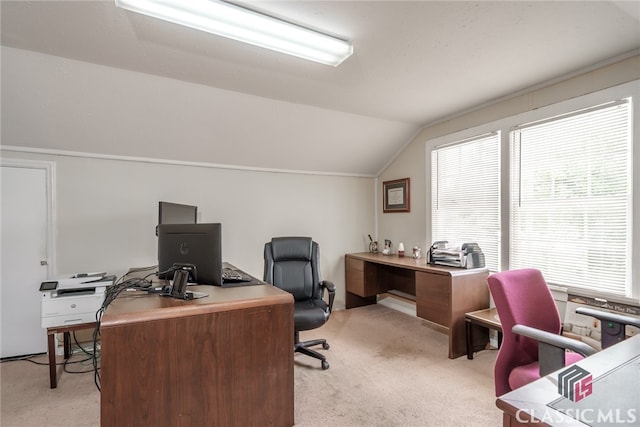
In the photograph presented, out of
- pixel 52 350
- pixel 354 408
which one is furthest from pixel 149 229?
pixel 354 408

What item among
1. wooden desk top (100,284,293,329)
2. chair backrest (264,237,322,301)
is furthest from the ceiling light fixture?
chair backrest (264,237,322,301)

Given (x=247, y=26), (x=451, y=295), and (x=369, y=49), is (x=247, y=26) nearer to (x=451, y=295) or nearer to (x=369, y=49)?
(x=369, y=49)

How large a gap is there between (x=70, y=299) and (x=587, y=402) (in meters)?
3.12

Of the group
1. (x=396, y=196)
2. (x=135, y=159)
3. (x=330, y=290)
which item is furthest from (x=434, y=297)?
(x=135, y=159)

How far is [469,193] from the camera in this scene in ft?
10.5

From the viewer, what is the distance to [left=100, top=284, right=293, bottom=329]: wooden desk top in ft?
4.47

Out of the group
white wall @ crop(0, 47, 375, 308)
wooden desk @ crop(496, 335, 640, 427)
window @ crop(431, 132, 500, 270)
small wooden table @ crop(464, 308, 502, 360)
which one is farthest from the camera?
window @ crop(431, 132, 500, 270)

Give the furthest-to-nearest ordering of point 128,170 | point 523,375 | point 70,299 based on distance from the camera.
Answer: point 128,170 < point 70,299 < point 523,375

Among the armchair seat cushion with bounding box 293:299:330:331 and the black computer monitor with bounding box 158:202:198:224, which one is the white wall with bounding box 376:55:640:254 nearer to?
the armchair seat cushion with bounding box 293:299:330:331

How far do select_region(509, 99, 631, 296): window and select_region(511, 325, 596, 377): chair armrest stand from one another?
134 centimetres

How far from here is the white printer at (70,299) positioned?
7.39 ft

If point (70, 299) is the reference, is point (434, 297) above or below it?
below

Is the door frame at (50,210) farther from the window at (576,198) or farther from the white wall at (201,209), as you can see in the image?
the window at (576,198)

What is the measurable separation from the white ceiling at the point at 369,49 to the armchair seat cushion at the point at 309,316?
1.91m
